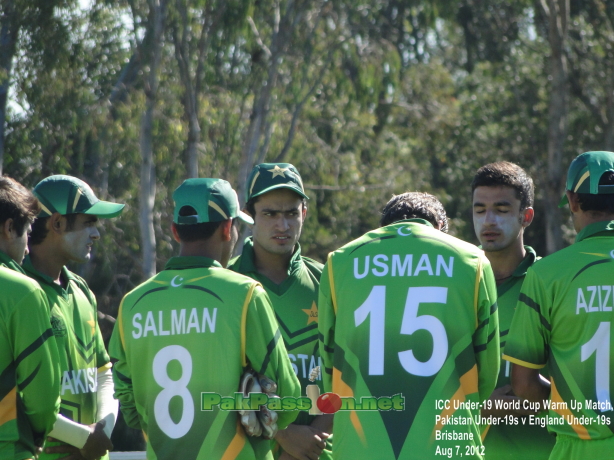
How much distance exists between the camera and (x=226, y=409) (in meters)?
3.99

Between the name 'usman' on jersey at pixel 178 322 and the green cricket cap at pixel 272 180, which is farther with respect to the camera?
the green cricket cap at pixel 272 180

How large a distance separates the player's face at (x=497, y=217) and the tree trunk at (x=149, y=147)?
9008 mm

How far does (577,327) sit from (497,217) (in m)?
1.62

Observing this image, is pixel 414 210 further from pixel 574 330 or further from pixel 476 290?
pixel 574 330

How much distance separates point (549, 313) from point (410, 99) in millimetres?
21155

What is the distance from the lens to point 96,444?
16.0 feet

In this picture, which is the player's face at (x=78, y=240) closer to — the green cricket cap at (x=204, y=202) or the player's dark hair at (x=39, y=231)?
the player's dark hair at (x=39, y=231)

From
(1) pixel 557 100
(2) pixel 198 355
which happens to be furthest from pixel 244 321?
(1) pixel 557 100

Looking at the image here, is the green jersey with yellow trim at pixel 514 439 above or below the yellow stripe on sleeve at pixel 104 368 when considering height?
below

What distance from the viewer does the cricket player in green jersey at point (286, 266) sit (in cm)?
520

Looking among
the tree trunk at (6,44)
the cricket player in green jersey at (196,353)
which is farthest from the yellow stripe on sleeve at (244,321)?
the tree trunk at (6,44)

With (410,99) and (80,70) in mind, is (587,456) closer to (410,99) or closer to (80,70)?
(80,70)

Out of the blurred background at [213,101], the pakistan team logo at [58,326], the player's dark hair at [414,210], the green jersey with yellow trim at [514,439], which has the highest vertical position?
the blurred background at [213,101]

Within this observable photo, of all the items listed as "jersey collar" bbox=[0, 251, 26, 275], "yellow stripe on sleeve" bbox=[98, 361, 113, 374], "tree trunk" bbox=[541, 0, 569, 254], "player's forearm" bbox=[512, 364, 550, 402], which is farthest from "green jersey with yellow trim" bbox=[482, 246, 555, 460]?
"tree trunk" bbox=[541, 0, 569, 254]
